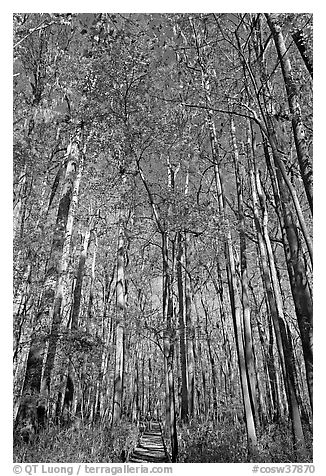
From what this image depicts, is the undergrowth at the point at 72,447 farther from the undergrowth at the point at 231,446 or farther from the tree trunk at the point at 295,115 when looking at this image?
the tree trunk at the point at 295,115

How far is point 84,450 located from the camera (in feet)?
14.7

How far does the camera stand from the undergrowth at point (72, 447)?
4.02 m

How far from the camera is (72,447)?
4.41m

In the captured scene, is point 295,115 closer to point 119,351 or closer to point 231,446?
point 231,446

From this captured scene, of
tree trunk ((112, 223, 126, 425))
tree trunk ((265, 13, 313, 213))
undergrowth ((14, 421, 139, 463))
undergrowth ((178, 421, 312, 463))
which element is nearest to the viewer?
tree trunk ((265, 13, 313, 213))

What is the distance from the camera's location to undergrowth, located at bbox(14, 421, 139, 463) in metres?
4.02

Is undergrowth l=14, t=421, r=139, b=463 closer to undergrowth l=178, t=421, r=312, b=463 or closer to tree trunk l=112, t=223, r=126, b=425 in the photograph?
→ tree trunk l=112, t=223, r=126, b=425

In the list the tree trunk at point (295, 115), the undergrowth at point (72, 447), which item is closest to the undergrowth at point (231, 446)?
the undergrowth at point (72, 447)

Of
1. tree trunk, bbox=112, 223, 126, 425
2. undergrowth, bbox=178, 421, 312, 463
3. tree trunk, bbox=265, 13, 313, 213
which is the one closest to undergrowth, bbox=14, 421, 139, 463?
tree trunk, bbox=112, 223, 126, 425

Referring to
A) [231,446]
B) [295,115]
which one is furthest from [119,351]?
[295,115]
